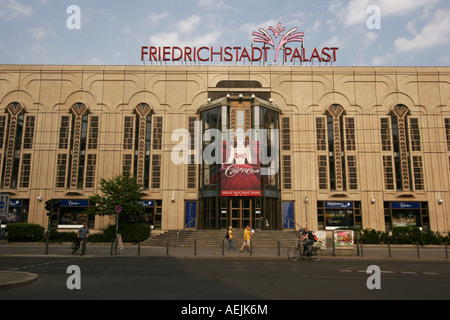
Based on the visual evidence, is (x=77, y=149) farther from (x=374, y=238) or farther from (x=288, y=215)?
(x=374, y=238)

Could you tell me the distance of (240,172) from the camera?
33.6 m

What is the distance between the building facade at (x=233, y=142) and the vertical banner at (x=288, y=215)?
0.11 m

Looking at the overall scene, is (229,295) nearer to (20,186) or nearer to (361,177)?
(361,177)

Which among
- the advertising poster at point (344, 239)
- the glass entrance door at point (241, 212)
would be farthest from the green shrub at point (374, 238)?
the advertising poster at point (344, 239)

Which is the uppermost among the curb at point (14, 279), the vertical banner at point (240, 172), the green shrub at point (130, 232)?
the vertical banner at point (240, 172)

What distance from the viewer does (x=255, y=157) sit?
112 ft

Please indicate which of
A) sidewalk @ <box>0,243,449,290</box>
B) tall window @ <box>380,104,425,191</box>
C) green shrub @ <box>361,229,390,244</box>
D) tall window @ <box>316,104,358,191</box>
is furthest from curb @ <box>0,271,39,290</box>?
tall window @ <box>380,104,425,191</box>

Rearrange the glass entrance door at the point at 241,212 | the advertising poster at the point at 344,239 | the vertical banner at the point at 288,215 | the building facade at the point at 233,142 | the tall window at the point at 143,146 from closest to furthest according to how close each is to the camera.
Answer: the advertising poster at the point at 344,239
the glass entrance door at the point at 241,212
the building facade at the point at 233,142
the vertical banner at the point at 288,215
the tall window at the point at 143,146

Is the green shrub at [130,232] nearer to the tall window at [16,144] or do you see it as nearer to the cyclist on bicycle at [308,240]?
the tall window at [16,144]

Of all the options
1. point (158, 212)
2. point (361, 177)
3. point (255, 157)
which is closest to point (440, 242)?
point (361, 177)

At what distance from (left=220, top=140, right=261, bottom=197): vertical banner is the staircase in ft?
12.6

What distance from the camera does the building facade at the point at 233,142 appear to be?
35719mm

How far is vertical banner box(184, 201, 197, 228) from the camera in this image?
118 feet

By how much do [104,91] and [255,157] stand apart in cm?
1809
